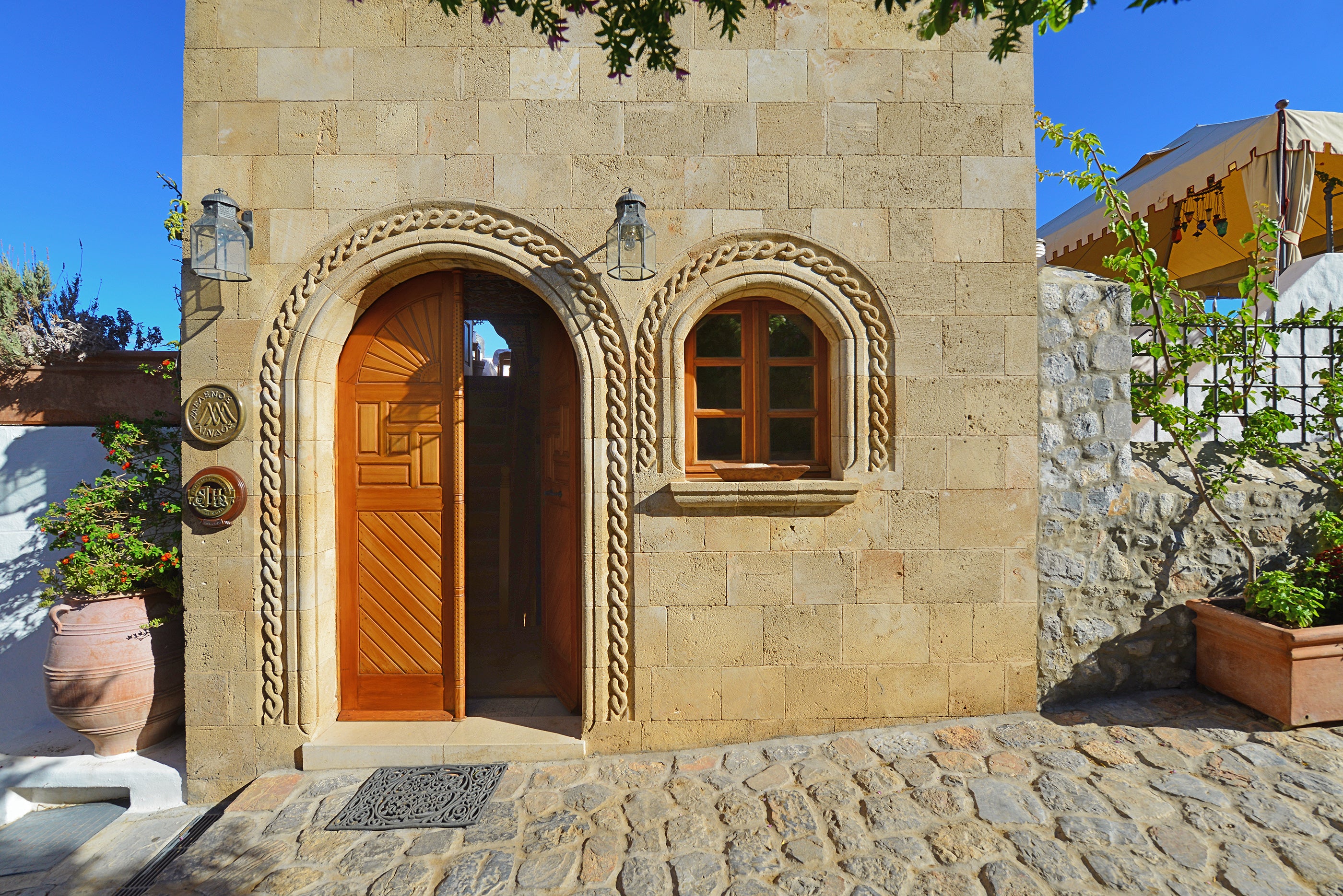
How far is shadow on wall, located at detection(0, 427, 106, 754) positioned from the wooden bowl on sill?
4260 millimetres

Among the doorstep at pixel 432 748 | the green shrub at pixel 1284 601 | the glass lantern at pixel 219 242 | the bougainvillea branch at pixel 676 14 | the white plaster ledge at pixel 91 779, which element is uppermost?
the bougainvillea branch at pixel 676 14

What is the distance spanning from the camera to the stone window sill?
324cm

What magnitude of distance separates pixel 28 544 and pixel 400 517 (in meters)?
2.68

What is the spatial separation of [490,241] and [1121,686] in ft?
16.0

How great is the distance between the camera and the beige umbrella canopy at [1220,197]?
500 centimetres

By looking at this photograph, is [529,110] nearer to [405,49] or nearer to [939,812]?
[405,49]

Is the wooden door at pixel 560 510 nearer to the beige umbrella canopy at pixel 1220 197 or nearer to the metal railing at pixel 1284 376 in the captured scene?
the metal railing at pixel 1284 376

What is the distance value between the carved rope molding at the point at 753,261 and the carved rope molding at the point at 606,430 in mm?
108

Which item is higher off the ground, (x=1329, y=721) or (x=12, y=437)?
(x=12, y=437)

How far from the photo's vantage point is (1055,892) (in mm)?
2232

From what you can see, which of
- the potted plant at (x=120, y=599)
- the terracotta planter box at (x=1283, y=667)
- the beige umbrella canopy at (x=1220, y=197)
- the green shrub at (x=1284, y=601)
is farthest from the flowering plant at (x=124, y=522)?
the beige umbrella canopy at (x=1220, y=197)

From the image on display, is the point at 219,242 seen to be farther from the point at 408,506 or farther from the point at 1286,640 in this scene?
the point at 1286,640

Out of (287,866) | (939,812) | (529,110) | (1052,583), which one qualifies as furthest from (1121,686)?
(529,110)

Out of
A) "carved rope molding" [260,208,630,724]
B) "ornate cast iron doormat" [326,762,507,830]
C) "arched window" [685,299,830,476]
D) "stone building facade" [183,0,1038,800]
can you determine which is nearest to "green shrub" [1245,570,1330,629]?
"stone building facade" [183,0,1038,800]
